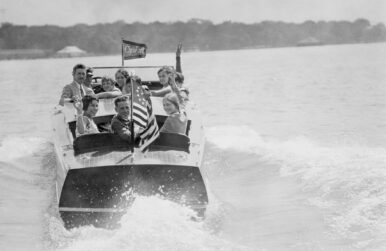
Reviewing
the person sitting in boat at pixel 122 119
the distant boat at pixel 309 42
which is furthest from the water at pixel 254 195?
the distant boat at pixel 309 42

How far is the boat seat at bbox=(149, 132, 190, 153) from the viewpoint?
7384mm

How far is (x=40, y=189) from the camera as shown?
33.6ft

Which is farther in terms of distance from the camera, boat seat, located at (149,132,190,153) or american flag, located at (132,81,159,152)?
boat seat, located at (149,132,190,153)

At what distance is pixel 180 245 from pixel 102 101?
4.20 metres

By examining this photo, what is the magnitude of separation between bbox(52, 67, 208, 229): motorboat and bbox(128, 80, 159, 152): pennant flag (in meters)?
0.12

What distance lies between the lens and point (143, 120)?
712 centimetres

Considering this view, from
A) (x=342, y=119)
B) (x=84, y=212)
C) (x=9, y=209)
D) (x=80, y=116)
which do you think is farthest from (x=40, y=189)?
(x=342, y=119)

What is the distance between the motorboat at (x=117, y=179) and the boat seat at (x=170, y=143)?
1 cm

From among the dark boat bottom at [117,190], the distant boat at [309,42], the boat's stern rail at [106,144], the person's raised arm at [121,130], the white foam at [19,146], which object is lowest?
the distant boat at [309,42]

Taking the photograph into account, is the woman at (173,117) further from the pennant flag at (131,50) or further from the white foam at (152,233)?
the pennant flag at (131,50)

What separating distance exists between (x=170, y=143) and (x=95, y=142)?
879 millimetres

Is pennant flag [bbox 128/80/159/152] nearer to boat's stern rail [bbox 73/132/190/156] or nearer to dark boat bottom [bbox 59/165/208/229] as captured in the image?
boat's stern rail [bbox 73/132/190/156]

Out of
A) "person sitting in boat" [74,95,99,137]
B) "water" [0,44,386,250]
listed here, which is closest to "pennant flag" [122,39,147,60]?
"person sitting in boat" [74,95,99,137]

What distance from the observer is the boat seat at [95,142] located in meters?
7.33
